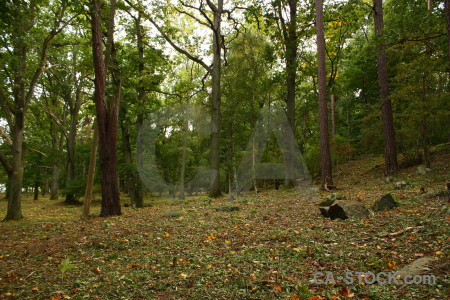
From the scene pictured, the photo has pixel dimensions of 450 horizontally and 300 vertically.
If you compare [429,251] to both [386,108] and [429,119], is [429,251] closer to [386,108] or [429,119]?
[429,119]

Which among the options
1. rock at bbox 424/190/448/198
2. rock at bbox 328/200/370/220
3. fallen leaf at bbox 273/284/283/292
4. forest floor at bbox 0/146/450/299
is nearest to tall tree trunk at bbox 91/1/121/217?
forest floor at bbox 0/146/450/299

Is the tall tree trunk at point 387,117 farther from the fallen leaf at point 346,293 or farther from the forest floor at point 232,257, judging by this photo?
the fallen leaf at point 346,293

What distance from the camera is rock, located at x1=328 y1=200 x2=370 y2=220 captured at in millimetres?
5370

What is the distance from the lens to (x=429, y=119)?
1032 centimetres

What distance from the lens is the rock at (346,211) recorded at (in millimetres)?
5370

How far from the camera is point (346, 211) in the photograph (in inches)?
213

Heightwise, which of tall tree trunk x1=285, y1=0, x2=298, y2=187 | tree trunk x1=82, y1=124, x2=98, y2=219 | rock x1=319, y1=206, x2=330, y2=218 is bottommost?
rock x1=319, y1=206, x2=330, y2=218

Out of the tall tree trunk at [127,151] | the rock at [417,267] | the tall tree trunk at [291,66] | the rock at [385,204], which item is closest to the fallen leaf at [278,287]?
the rock at [417,267]

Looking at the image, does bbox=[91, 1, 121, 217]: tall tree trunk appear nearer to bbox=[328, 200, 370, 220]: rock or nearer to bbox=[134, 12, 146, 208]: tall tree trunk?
bbox=[134, 12, 146, 208]: tall tree trunk

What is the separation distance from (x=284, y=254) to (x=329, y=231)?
1226 millimetres

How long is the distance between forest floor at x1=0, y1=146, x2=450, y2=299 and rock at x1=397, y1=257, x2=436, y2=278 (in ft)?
0.22

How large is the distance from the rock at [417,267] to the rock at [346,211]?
230cm

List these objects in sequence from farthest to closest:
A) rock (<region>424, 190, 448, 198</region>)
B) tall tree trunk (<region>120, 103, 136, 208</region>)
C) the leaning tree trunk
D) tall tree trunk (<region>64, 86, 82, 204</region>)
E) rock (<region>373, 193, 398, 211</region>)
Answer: tall tree trunk (<region>64, 86, 82, 204</region>)
tall tree trunk (<region>120, 103, 136, 208</region>)
the leaning tree trunk
rock (<region>424, 190, 448, 198</region>)
rock (<region>373, 193, 398, 211</region>)

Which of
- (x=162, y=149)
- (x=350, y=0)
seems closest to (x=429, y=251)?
(x=350, y=0)
